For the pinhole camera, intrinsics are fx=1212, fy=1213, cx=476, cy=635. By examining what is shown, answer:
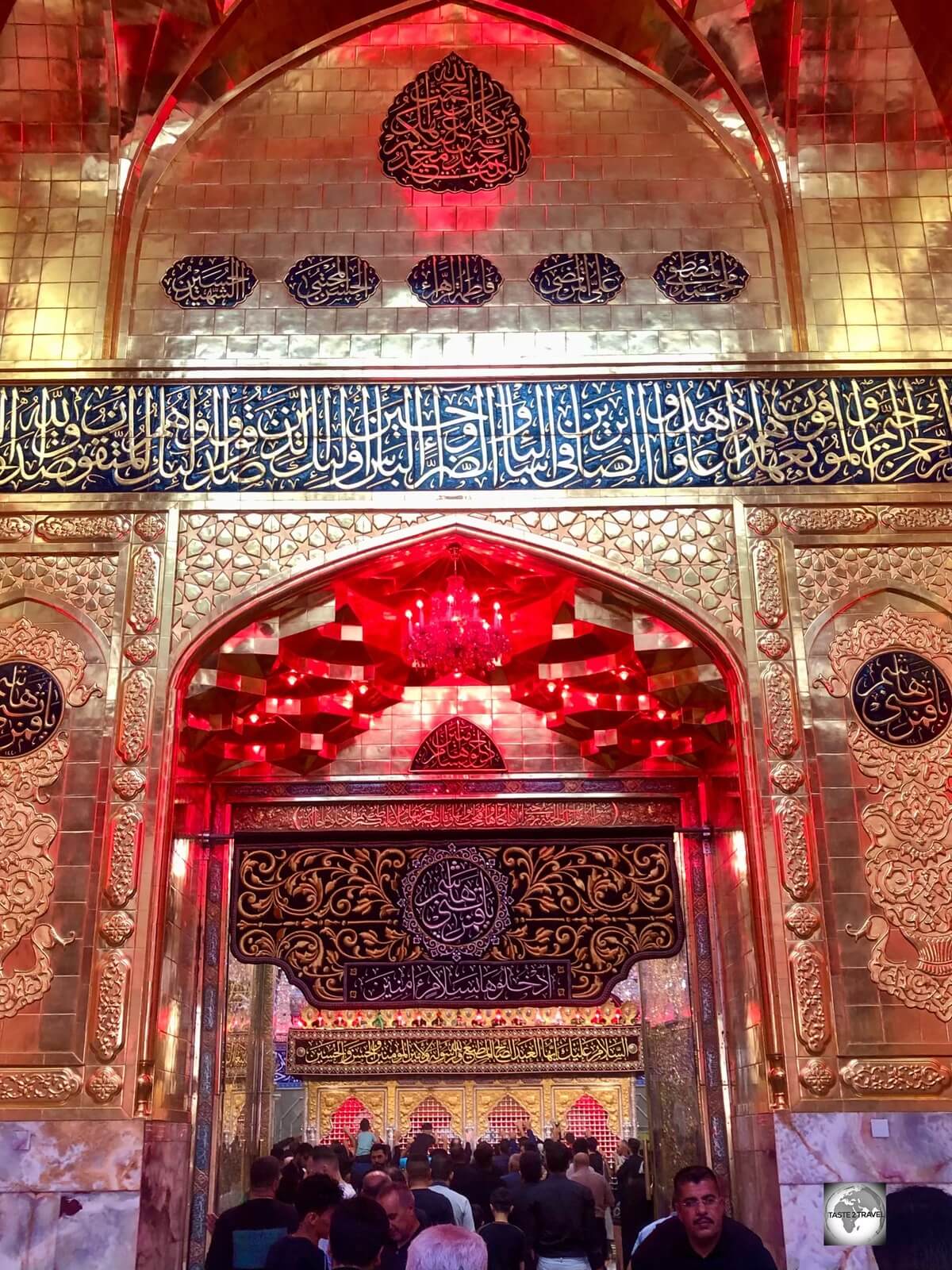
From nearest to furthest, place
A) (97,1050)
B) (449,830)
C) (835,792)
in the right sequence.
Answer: (97,1050)
(835,792)
(449,830)

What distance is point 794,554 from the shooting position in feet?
17.1

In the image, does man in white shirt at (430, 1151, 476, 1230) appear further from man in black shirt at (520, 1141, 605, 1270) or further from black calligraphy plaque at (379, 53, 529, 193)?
black calligraphy plaque at (379, 53, 529, 193)

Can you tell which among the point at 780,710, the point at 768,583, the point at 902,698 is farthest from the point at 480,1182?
the point at 768,583

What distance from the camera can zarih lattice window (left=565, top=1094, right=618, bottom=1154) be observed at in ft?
30.3

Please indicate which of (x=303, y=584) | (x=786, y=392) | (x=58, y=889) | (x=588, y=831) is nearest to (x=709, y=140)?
(x=786, y=392)

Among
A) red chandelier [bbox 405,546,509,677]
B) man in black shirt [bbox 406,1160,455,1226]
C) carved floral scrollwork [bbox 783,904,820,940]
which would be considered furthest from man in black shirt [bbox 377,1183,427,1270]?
red chandelier [bbox 405,546,509,677]

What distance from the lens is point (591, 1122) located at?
9336 mm

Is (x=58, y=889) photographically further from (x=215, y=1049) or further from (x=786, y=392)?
(x=786, y=392)

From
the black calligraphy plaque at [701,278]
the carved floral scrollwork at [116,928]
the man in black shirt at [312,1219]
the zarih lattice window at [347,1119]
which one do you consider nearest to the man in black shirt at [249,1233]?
the man in black shirt at [312,1219]

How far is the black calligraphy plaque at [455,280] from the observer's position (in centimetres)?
562

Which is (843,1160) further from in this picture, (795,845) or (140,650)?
(140,650)

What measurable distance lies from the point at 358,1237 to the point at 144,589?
3.40 m

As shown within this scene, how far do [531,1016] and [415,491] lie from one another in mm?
4929

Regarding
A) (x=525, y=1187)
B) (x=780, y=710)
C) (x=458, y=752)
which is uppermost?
(x=458, y=752)
